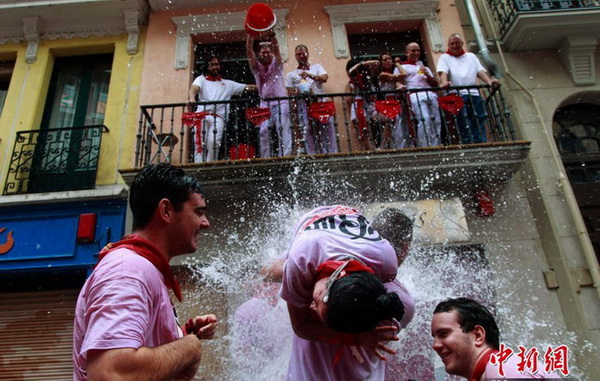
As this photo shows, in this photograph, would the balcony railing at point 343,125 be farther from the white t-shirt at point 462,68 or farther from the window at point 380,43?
the window at point 380,43

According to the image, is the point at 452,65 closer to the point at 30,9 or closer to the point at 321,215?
the point at 321,215

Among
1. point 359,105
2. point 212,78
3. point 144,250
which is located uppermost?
point 212,78

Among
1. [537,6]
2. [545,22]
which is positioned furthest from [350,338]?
[537,6]

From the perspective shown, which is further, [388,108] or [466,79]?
[466,79]

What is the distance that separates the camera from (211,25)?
8.64 metres

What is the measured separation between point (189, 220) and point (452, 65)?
22.1ft

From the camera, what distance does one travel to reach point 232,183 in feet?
21.4

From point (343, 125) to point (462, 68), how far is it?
231 centimetres

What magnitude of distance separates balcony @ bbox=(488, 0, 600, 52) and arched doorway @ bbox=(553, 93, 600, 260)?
3.89ft

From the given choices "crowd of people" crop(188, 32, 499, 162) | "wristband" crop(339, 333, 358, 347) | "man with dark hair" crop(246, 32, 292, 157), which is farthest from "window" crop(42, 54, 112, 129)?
"wristband" crop(339, 333, 358, 347)

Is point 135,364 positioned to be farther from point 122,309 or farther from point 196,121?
point 196,121

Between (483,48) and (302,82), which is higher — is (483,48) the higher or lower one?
the higher one

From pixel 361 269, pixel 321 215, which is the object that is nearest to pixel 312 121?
pixel 321 215

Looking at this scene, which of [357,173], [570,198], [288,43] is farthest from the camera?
[288,43]
